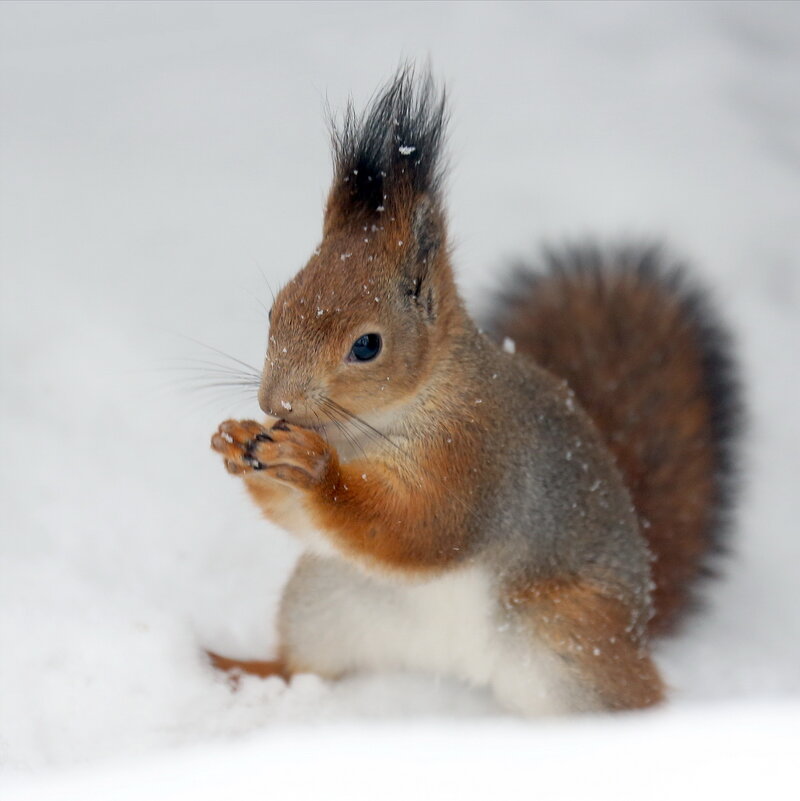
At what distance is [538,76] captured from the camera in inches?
128

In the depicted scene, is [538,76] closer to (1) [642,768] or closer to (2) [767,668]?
(2) [767,668]

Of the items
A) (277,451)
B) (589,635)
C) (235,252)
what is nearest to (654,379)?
(589,635)

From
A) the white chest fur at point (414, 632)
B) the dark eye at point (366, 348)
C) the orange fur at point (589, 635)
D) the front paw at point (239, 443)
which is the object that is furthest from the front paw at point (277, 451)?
the orange fur at point (589, 635)

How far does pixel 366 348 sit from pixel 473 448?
1.04 feet

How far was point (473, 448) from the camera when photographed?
74.6 inches

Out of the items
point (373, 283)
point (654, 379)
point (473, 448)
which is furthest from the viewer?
point (654, 379)

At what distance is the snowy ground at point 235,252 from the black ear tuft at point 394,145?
2.13ft

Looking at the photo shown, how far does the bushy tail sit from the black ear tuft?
0.78 meters

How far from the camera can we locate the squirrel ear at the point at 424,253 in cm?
177

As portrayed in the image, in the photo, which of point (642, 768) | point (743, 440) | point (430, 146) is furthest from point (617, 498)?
point (642, 768)

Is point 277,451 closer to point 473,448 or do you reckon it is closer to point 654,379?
point 473,448

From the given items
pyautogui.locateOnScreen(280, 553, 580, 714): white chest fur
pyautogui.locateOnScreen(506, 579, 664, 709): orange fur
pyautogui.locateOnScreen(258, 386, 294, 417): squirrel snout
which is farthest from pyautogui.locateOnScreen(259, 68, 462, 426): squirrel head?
pyautogui.locateOnScreen(506, 579, 664, 709): orange fur

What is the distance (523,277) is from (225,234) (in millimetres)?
931

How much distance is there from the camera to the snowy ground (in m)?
2.21
